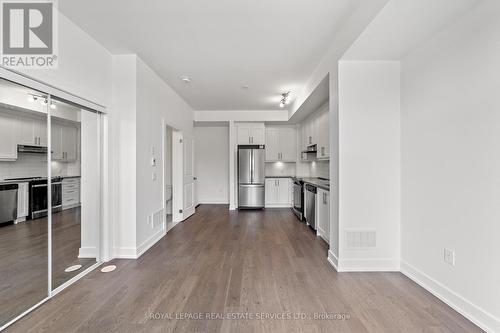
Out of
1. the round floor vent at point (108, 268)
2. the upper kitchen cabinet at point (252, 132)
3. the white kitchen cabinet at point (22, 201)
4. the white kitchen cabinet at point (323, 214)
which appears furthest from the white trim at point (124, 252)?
the upper kitchen cabinet at point (252, 132)

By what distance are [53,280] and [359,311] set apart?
10.0ft

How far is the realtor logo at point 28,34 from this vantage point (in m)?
1.92

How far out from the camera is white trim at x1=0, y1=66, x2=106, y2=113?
6.08ft

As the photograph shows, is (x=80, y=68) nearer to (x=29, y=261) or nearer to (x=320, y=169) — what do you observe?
(x=29, y=261)

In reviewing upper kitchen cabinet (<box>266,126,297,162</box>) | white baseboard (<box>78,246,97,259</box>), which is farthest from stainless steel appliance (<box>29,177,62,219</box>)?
upper kitchen cabinet (<box>266,126,297,162</box>)

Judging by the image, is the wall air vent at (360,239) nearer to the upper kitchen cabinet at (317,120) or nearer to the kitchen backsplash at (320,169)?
the upper kitchen cabinet at (317,120)

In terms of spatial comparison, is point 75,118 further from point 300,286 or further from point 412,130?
point 412,130

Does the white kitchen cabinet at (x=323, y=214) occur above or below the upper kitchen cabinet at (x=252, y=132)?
below

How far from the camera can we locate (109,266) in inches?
115

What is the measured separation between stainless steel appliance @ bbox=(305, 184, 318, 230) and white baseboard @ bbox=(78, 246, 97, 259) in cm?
351

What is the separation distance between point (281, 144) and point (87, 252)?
5.44 m

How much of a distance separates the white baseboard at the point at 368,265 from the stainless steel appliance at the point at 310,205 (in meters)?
1.58

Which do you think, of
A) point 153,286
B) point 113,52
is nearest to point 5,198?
point 153,286

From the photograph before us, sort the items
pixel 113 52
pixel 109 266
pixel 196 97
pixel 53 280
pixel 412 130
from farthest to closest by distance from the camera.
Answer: pixel 196 97
pixel 113 52
pixel 109 266
pixel 412 130
pixel 53 280
